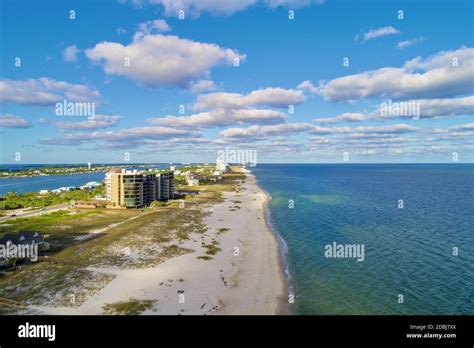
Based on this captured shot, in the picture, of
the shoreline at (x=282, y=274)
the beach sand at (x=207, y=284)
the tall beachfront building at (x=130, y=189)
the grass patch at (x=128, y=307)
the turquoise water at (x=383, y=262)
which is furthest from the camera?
the tall beachfront building at (x=130, y=189)

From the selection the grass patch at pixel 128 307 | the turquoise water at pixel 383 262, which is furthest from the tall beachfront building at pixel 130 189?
the grass patch at pixel 128 307

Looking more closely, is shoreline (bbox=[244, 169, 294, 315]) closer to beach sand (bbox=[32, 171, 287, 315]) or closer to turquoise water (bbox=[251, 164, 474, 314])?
beach sand (bbox=[32, 171, 287, 315])

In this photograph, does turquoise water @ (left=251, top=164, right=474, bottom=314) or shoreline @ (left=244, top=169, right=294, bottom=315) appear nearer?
shoreline @ (left=244, top=169, right=294, bottom=315)

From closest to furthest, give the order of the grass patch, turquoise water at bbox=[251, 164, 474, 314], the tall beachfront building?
the grass patch, turquoise water at bbox=[251, 164, 474, 314], the tall beachfront building

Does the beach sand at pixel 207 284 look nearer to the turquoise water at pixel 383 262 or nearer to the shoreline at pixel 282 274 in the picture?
the shoreline at pixel 282 274

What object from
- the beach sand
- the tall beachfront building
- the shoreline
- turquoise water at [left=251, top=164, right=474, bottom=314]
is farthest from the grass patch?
the tall beachfront building

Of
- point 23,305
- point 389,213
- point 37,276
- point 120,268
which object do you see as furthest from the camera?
point 389,213

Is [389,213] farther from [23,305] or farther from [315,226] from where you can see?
[23,305]
